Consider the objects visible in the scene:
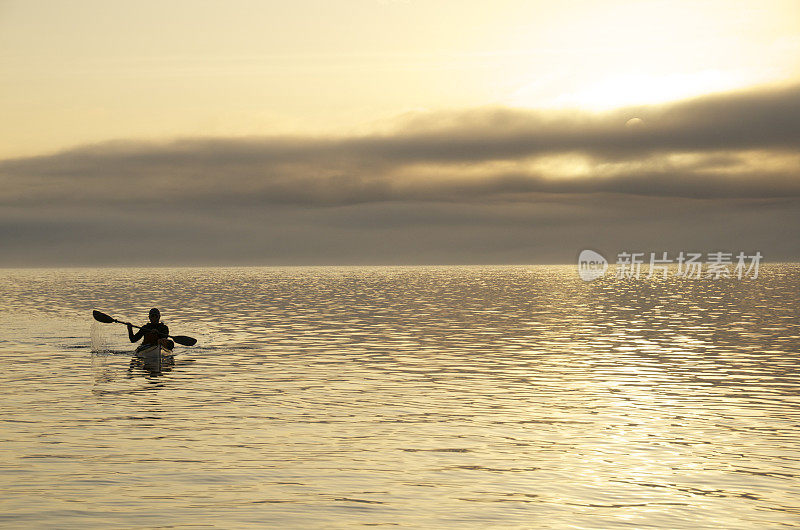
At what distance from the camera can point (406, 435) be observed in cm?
2306

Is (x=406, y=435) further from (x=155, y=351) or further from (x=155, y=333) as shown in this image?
(x=155, y=333)

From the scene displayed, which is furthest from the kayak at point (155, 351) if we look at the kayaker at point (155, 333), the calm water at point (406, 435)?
the calm water at point (406, 435)

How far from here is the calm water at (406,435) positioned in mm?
16422

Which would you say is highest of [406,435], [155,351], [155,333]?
[155,333]

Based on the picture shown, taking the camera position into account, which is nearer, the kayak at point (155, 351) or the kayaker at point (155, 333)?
the kayak at point (155, 351)

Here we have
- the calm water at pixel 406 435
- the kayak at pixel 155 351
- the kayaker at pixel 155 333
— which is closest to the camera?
the calm water at pixel 406 435

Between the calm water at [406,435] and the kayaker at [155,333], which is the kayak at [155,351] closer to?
the kayaker at [155,333]

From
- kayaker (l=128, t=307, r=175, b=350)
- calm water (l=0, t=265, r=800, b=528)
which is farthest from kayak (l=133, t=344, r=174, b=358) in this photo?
calm water (l=0, t=265, r=800, b=528)

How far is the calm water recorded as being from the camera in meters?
16.4

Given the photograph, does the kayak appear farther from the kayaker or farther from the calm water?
the calm water

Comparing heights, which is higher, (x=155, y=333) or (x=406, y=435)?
(x=155, y=333)

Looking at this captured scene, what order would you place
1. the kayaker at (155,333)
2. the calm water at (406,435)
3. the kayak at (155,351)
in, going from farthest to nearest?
the kayaker at (155,333), the kayak at (155,351), the calm water at (406,435)

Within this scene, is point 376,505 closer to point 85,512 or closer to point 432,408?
point 85,512

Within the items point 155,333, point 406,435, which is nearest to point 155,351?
point 155,333
